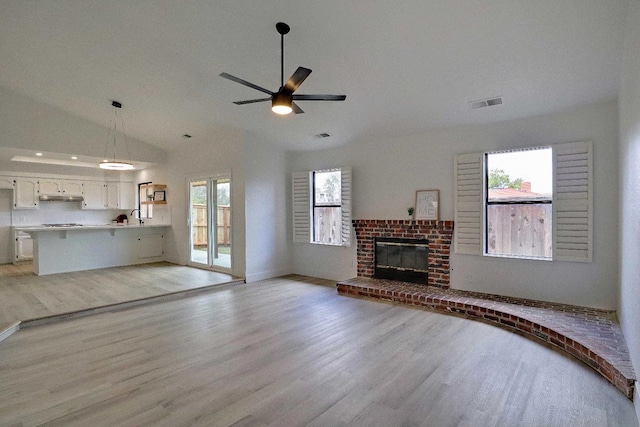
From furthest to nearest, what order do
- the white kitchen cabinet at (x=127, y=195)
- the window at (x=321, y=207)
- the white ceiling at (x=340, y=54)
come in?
the white kitchen cabinet at (x=127, y=195) < the window at (x=321, y=207) < the white ceiling at (x=340, y=54)

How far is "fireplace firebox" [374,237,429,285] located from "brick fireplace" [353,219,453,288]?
0.08m

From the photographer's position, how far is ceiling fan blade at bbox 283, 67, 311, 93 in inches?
116

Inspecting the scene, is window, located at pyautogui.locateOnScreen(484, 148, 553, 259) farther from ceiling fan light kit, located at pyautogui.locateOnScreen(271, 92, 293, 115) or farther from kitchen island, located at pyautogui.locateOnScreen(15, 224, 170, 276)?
kitchen island, located at pyautogui.locateOnScreen(15, 224, 170, 276)

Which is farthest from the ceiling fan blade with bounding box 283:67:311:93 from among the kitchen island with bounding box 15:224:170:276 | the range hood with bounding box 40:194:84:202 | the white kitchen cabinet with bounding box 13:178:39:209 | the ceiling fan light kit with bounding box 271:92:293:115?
the white kitchen cabinet with bounding box 13:178:39:209

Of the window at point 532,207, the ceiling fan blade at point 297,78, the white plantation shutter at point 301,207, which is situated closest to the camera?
the ceiling fan blade at point 297,78

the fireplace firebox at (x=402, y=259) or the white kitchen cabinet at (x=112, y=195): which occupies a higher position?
the white kitchen cabinet at (x=112, y=195)

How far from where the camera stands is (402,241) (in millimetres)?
5789

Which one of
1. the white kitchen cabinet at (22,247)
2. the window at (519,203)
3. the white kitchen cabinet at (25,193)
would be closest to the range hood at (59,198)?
the white kitchen cabinet at (25,193)

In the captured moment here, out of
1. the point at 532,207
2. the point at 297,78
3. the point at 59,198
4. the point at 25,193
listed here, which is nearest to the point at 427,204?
Answer: the point at 532,207

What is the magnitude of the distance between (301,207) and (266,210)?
0.72 m

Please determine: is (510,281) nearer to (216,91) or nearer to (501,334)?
(501,334)

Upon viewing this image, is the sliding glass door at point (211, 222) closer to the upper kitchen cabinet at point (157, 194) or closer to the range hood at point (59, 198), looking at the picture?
the upper kitchen cabinet at point (157, 194)

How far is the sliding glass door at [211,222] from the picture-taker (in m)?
7.00

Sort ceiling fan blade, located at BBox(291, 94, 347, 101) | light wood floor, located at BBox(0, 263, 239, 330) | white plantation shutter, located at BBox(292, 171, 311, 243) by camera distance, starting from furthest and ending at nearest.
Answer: white plantation shutter, located at BBox(292, 171, 311, 243)
light wood floor, located at BBox(0, 263, 239, 330)
ceiling fan blade, located at BBox(291, 94, 347, 101)
